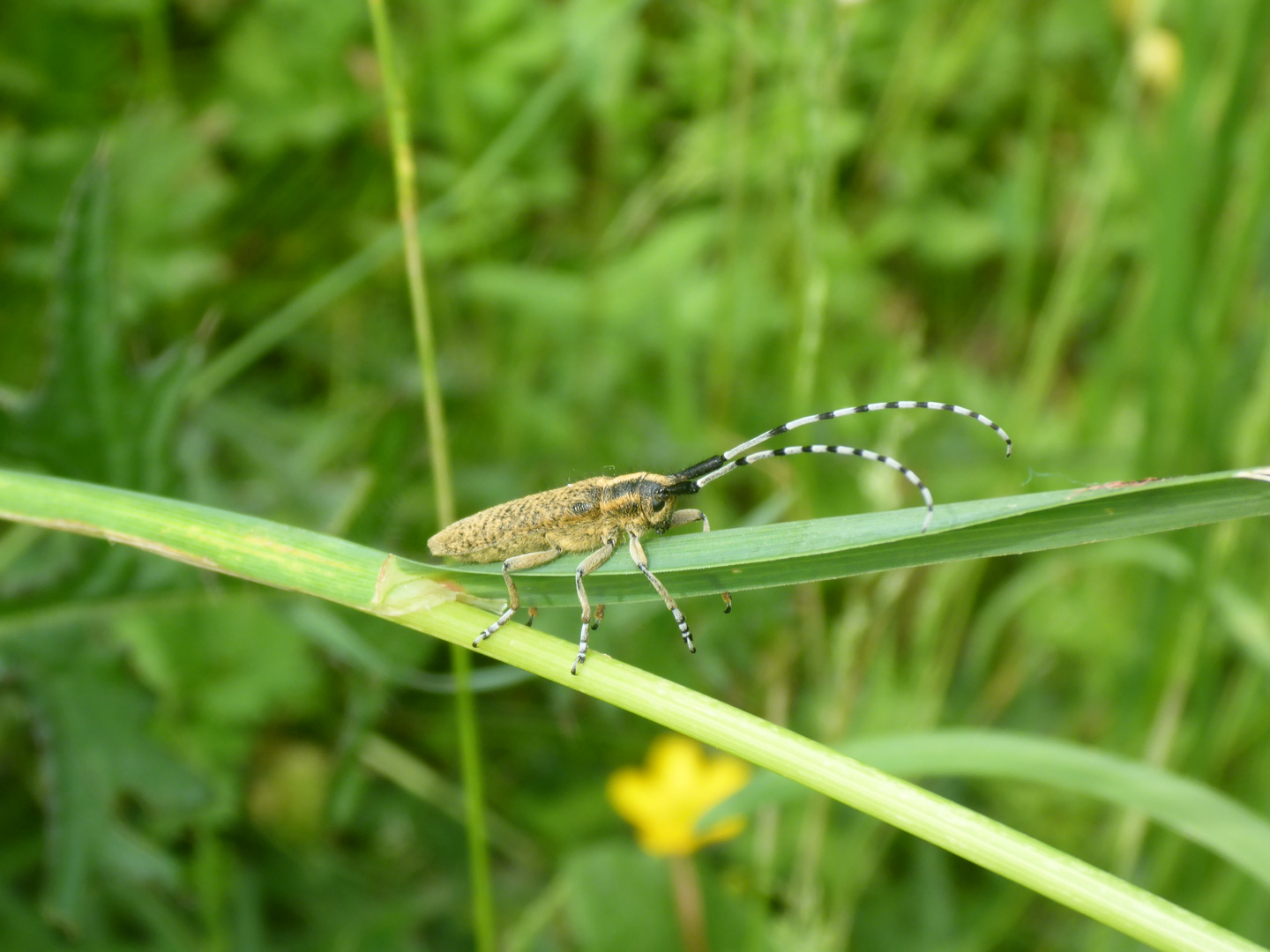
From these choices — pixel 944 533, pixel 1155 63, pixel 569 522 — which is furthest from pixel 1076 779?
pixel 1155 63

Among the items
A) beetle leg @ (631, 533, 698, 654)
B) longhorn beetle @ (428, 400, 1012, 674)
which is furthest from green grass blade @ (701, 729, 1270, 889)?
beetle leg @ (631, 533, 698, 654)

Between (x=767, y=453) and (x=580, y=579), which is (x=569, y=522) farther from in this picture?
(x=767, y=453)

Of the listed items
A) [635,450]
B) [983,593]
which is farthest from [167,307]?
[983,593]

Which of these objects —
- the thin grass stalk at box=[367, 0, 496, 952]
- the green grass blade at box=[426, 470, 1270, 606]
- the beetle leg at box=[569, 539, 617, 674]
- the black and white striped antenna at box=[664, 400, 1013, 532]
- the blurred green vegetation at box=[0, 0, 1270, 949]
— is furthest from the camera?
the blurred green vegetation at box=[0, 0, 1270, 949]

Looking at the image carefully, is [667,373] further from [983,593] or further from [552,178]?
[983,593]

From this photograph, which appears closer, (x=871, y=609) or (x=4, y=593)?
(x=4, y=593)

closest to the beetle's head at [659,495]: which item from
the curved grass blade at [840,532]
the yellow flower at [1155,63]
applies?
the curved grass blade at [840,532]

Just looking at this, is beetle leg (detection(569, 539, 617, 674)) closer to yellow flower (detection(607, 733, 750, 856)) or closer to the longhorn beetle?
the longhorn beetle
